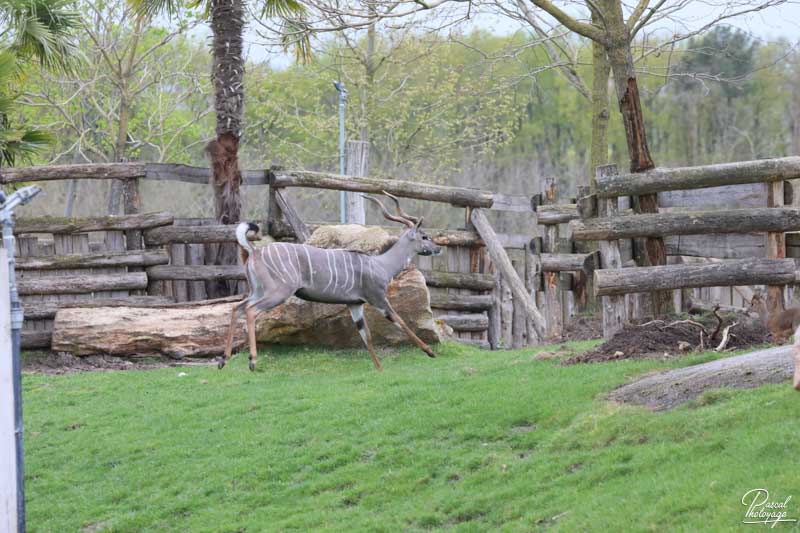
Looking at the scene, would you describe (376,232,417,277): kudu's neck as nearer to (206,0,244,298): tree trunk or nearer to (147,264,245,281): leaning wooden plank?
(147,264,245,281): leaning wooden plank

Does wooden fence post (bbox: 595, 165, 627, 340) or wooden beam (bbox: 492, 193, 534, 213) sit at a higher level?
wooden beam (bbox: 492, 193, 534, 213)

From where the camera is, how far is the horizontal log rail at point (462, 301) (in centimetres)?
1498

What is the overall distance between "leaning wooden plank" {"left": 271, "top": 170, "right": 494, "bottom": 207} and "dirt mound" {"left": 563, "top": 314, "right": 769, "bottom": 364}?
222 inches

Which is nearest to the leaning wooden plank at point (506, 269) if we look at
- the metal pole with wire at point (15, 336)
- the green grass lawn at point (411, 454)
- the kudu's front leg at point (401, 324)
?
the kudu's front leg at point (401, 324)

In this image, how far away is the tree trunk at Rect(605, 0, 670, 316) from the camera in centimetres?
997

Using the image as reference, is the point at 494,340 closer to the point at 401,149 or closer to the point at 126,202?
the point at 126,202

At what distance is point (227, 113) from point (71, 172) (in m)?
2.45

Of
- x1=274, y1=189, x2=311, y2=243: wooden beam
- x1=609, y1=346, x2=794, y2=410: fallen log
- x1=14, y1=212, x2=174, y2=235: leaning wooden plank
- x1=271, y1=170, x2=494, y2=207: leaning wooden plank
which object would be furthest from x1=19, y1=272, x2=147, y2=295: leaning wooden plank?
x1=609, y1=346, x2=794, y2=410: fallen log

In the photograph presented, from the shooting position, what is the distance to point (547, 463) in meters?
6.43

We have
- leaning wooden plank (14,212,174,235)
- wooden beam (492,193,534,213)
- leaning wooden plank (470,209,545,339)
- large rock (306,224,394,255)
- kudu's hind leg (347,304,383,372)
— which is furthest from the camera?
wooden beam (492,193,534,213)

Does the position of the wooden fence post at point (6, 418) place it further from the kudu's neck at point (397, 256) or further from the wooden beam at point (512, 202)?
the wooden beam at point (512, 202)

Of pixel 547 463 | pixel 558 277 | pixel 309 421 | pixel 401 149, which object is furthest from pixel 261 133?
pixel 547 463

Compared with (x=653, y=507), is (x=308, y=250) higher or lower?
higher

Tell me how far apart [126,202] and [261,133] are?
22025 mm
